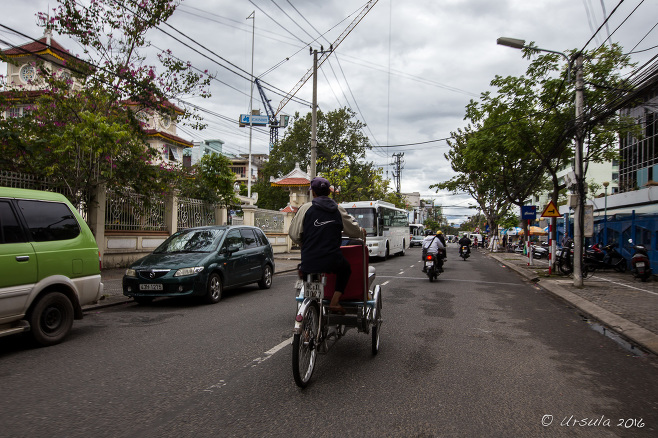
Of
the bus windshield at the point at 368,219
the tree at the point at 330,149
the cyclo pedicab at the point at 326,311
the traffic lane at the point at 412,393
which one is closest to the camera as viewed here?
the traffic lane at the point at 412,393

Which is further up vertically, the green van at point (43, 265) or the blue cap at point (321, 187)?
the blue cap at point (321, 187)

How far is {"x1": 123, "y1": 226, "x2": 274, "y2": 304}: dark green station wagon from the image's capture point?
8.37 m

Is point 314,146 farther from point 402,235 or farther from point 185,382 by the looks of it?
point 185,382

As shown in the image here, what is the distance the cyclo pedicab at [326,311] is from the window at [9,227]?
351 cm

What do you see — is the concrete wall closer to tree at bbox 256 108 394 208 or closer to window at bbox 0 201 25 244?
window at bbox 0 201 25 244

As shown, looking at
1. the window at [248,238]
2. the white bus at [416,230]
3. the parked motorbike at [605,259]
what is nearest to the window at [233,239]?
the window at [248,238]

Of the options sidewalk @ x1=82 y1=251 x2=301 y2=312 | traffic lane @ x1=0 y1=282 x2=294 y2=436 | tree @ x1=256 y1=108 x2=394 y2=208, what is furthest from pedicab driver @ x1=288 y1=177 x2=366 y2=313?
tree @ x1=256 y1=108 x2=394 y2=208

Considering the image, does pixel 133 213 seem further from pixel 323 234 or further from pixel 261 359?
pixel 323 234

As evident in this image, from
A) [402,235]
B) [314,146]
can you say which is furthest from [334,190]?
[314,146]

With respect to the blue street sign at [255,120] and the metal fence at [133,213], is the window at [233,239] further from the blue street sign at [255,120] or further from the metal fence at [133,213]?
the blue street sign at [255,120]

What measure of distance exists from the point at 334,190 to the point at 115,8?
2279 centimetres

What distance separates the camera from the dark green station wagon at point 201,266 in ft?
27.5

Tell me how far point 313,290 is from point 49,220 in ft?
13.1

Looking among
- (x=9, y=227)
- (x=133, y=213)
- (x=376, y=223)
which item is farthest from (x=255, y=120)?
(x=9, y=227)
